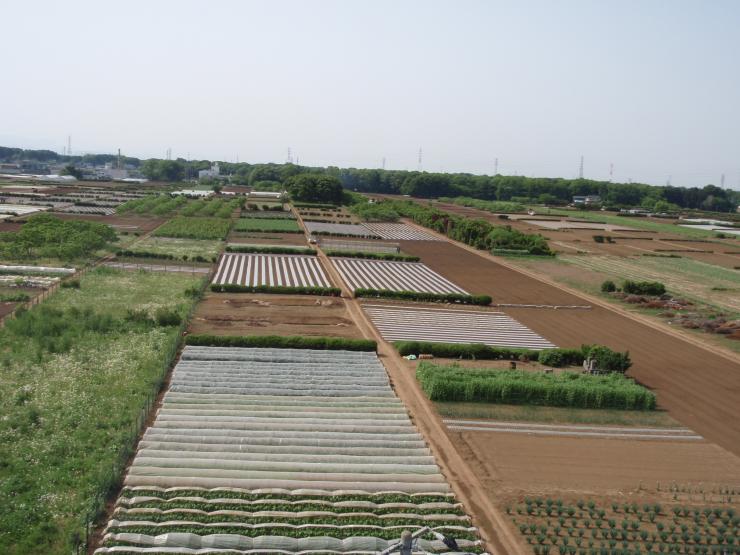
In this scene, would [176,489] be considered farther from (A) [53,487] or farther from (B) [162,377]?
(B) [162,377]

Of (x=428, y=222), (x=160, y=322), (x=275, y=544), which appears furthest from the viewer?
(x=428, y=222)

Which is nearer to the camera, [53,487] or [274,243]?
[53,487]

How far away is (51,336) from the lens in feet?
90.2

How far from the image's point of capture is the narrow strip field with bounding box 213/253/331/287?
4359 centimetres

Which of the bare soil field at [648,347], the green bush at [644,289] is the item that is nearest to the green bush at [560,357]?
the bare soil field at [648,347]

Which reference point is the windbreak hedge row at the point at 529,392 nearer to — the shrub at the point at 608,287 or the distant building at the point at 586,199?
the shrub at the point at 608,287

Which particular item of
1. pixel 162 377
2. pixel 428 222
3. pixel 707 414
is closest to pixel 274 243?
pixel 428 222

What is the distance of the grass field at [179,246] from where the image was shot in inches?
2136

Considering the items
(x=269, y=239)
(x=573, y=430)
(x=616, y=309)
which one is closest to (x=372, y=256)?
(x=269, y=239)

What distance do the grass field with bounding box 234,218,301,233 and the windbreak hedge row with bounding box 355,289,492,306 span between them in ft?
108

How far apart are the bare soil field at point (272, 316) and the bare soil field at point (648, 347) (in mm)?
10450

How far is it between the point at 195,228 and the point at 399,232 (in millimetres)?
24022

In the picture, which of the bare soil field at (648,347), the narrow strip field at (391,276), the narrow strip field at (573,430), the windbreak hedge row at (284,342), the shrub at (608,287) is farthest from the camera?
the shrub at (608,287)

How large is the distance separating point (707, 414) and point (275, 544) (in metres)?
17.4
